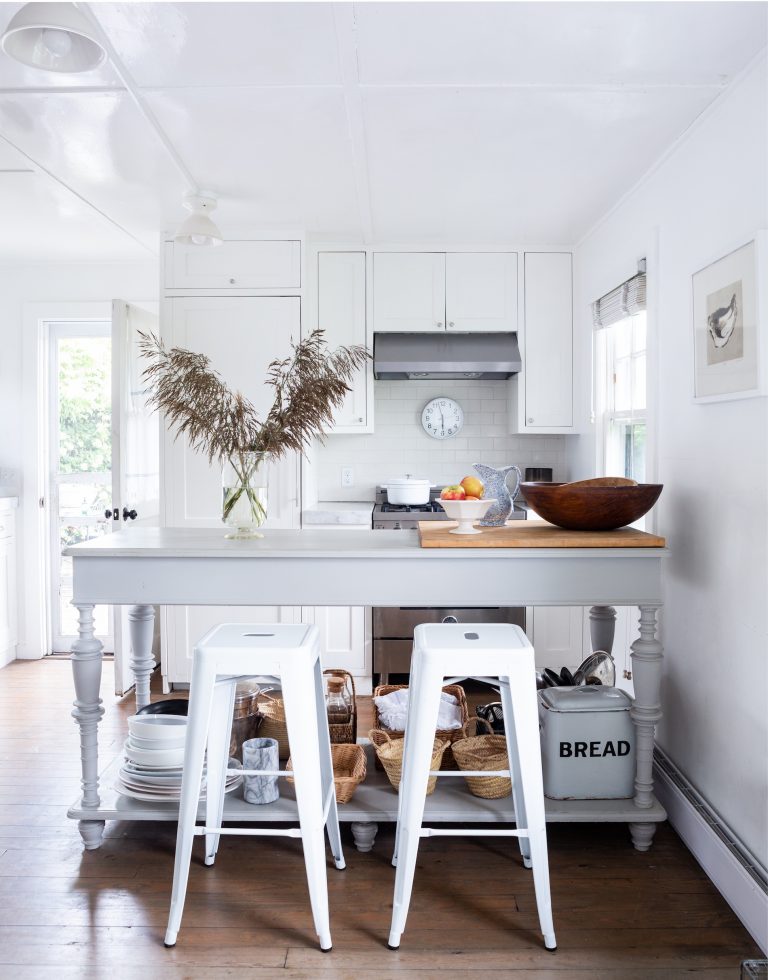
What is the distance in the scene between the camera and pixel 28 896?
2201 millimetres

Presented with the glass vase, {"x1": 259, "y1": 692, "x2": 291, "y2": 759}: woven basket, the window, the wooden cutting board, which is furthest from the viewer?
the window

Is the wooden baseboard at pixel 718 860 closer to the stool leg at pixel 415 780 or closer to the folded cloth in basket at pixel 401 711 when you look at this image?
the folded cloth in basket at pixel 401 711

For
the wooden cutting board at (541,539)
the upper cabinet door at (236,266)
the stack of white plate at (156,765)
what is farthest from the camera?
the upper cabinet door at (236,266)

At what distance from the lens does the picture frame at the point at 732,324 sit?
2080 mm

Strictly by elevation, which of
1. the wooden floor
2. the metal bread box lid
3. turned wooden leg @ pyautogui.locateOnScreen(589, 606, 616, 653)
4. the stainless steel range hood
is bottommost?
the wooden floor

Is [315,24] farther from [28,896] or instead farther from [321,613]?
[321,613]

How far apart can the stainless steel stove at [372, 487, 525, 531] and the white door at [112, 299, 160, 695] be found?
1.24 m

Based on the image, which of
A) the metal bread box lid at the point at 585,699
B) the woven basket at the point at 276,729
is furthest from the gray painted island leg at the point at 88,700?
the metal bread box lid at the point at 585,699

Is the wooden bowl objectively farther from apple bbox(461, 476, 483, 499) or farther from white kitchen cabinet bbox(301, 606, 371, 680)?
white kitchen cabinet bbox(301, 606, 371, 680)

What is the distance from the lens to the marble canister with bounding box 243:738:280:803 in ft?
7.80

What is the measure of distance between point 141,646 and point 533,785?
1.68m

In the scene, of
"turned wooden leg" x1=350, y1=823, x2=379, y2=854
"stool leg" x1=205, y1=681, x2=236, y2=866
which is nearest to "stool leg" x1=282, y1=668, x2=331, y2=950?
"stool leg" x1=205, y1=681, x2=236, y2=866

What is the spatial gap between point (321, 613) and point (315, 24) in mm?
2850

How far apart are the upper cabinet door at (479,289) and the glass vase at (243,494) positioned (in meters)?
2.16
